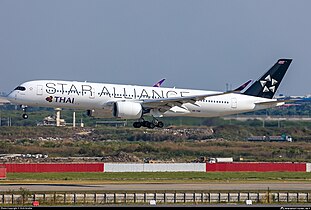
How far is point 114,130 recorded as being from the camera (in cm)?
11288

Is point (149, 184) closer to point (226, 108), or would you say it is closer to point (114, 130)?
point (226, 108)

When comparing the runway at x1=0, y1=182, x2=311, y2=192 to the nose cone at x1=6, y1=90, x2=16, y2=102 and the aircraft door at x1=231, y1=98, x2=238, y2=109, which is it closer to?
the nose cone at x1=6, y1=90, x2=16, y2=102

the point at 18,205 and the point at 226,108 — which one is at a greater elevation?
the point at 226,108

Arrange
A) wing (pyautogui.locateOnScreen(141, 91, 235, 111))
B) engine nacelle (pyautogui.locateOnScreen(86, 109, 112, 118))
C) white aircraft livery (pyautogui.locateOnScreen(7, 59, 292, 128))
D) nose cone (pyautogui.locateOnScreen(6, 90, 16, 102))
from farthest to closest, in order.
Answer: nose cone (pyautogui.locateOnScreen(6, 90, 16, 102)) < engine nacelle (pyautogui.locateOnScreen(86, 109, 112, 118)) < wing (pyautogui.locateOnScreen(141, 91, 235, 111)) < white aircraft livery (pyautogui.locateOnScreen(7, 59, 292, 128))

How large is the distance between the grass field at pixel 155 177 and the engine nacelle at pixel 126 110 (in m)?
5.26

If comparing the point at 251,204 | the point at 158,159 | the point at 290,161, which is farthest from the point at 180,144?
the point at 251,204

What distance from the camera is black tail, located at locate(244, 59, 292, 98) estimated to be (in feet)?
261

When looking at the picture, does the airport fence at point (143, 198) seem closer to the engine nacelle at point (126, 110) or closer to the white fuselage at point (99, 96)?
the engine nacelle at point (126, 110)

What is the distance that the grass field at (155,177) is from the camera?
7244 centimetres

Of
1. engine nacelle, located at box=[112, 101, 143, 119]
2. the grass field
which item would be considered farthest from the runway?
engine nacelle, located at box=[112, 101, 143, 119]

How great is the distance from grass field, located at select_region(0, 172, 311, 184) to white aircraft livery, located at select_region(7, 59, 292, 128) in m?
4.97

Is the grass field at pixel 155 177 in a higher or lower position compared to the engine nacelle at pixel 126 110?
lower

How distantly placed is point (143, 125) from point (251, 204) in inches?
981

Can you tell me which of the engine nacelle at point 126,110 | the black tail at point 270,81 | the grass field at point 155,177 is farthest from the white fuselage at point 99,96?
the grass field at point 155,177
